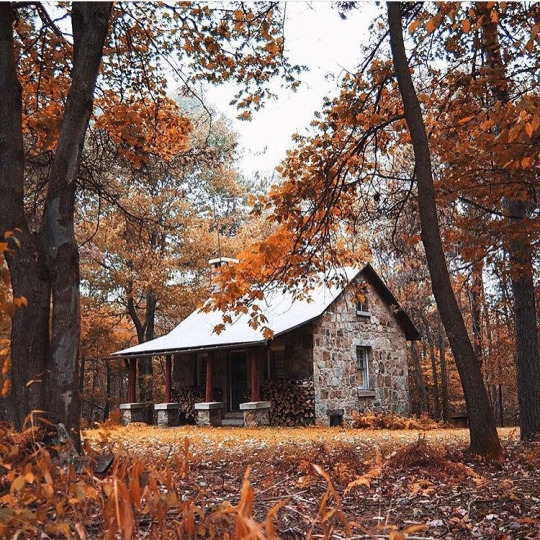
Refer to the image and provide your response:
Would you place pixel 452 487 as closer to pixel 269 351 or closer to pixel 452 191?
pixel 452 191

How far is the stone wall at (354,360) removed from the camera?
49.9 ft

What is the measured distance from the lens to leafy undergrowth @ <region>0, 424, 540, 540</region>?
5.77 ft

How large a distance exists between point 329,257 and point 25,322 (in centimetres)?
489

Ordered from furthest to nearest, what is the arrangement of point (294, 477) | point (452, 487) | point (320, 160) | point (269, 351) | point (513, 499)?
point (269, 351) → point (320, 160) → point (294, 477) → point (452, 487) → point (513, 499)

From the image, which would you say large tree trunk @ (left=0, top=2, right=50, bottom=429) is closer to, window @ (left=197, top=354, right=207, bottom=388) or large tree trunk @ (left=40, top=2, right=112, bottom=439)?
large tree trunk @ (left=40, top=2, right=112, bottom=439)

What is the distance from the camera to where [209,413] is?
1520 centimetres

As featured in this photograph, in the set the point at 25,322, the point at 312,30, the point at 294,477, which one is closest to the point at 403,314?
the point at 312,30

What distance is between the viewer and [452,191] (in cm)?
702

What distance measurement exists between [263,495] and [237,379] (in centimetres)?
1342

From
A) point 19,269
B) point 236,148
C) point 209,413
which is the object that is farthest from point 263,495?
point 209,413

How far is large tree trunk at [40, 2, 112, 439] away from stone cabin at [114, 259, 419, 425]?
9.37m

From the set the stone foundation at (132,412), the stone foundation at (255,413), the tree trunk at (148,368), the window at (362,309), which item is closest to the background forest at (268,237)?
the stone foundation at (255,413)

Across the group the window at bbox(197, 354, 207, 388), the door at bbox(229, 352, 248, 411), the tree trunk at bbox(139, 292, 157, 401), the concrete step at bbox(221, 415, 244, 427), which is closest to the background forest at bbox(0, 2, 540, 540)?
the concrete step at bbox(221, 415, 244, 427)

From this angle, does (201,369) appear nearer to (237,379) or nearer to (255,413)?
(237,379)
